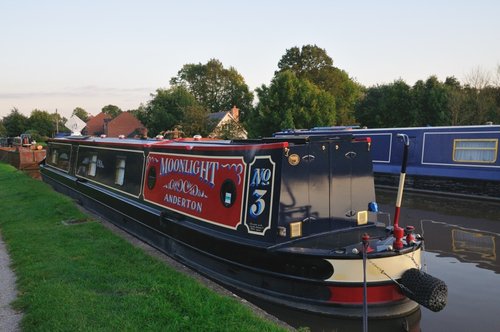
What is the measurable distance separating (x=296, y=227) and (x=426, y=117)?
31074 millimetres

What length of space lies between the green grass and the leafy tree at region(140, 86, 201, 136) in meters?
39.2

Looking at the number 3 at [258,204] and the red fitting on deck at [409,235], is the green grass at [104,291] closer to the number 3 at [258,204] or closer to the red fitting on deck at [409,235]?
the number 3 at [258,204]

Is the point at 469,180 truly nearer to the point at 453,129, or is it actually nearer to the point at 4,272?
the point at 453,129

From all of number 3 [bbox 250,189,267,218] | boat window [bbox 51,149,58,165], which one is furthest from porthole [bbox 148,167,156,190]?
boat window [bbox 51,149,58,165]

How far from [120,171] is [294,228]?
19.2 feet

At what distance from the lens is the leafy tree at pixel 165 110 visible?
47.3 metres

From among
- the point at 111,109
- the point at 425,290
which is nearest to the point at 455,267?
the point at 425,290

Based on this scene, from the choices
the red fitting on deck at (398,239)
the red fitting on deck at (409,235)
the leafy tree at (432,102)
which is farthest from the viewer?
the leafy tree at (432,102)

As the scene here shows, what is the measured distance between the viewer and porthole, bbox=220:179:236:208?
21.0 ft

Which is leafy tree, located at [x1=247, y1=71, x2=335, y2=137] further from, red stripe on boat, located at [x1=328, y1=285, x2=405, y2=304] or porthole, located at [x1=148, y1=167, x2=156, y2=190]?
red stripe on boat, located at [x1=328, y1=285, x2=405, y2=304]

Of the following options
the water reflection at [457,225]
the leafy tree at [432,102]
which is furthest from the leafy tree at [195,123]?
the water reflection at [457,225]

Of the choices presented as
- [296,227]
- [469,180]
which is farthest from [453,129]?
[296,227]

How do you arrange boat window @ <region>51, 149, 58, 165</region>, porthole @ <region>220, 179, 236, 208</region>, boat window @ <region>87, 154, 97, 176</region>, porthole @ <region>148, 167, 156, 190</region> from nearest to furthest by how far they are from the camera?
porthole @ <region>220, 179, 236, 208</region> → porthole @ <region>148, 167, 156, 190</region> → boat window @ <region>87, 154, 97, 176</region> → boat window @ <region>51, 149, 58, 165</region>

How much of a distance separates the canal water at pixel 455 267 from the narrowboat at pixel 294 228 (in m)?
A: 0.19
